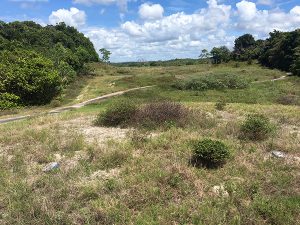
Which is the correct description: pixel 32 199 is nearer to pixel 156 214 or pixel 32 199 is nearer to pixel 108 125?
pixel 156 214

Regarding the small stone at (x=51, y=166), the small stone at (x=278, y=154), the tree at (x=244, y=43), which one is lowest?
the tree at (x=244, y=43)

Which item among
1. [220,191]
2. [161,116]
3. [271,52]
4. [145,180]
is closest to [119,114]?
[161,116]

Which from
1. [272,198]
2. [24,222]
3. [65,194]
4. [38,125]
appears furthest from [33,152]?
[272,198]

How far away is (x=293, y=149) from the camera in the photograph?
11320 millimetres

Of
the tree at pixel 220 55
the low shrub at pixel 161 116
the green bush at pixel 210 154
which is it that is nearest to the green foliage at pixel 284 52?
the tree at pixel 220 55

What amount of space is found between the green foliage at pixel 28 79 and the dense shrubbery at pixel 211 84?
1665 cm

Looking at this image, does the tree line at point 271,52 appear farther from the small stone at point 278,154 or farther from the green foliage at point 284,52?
the small stone at point 278,154

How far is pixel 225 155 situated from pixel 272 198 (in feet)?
7.90

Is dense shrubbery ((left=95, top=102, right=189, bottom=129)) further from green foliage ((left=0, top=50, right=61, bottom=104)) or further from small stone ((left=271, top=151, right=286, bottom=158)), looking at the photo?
green foliage ((left=0, top=50, right=61, bottom=104))

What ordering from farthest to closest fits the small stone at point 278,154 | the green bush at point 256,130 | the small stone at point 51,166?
the green bush at point 256,130 < the small stone at point 278,154 < the small stone at point 51,166

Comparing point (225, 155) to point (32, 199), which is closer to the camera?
point (32, 199)

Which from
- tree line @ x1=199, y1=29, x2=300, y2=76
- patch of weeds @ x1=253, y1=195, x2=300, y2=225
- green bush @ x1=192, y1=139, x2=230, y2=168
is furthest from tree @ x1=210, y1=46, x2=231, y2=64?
patch of weeds @ x1=253, y1=195, x2=300, y2=225

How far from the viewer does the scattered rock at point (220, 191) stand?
26.9 ft

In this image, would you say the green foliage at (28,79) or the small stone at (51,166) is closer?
the small stone at (51,166)
